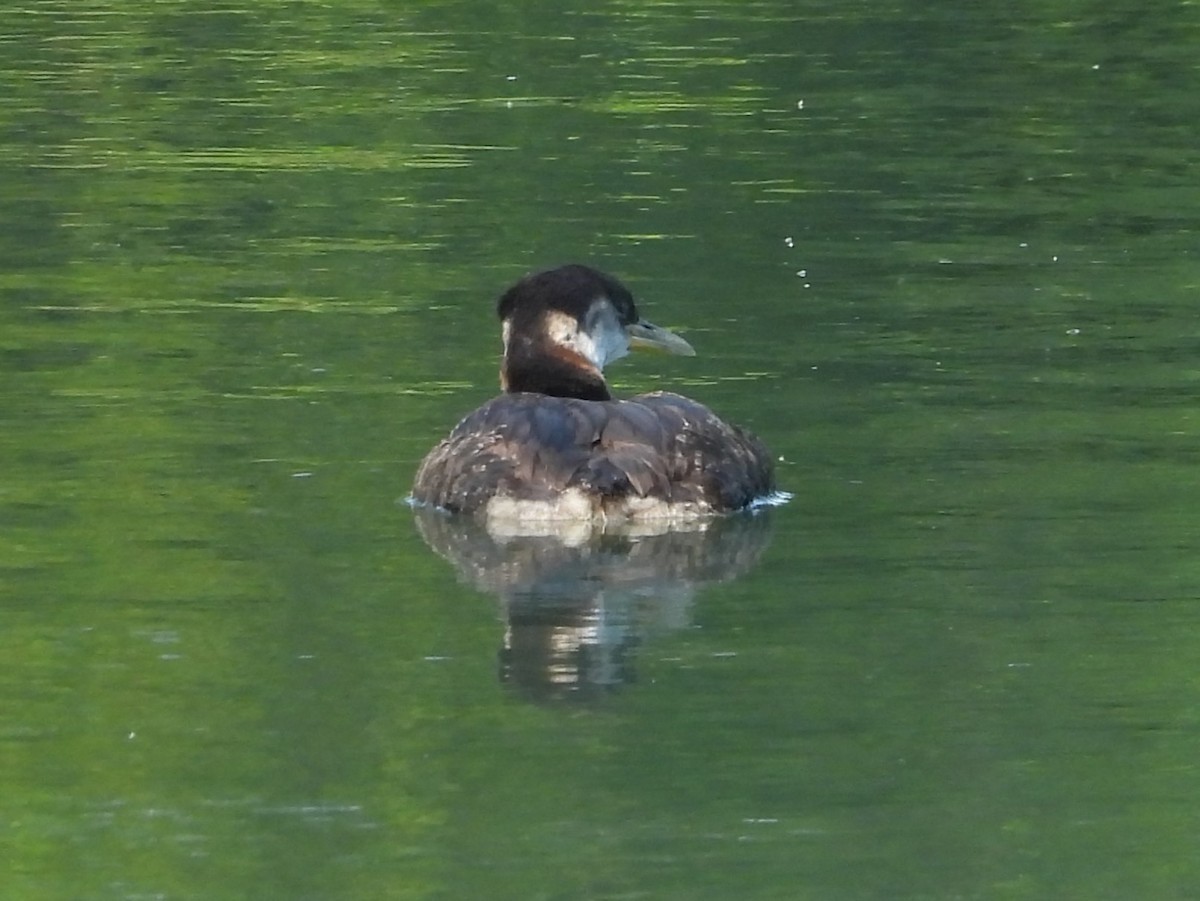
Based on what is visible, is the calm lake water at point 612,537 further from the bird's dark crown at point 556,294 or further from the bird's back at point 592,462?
the bird's dark crown at point 556,294

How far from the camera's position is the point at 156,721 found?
28.7 ft

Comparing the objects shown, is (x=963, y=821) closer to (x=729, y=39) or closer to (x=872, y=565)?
(x=872, y=565)

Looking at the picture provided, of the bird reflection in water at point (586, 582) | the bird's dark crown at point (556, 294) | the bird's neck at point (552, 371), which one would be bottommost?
the bird reflection in water at point (586, 582)

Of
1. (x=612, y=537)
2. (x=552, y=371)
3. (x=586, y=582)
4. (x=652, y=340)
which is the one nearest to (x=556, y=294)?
(x=552, y=371)

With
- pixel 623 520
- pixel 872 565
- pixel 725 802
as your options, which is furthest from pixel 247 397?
pixel 725 802

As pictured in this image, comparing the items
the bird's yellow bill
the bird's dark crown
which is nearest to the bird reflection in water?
the bird's dark crown

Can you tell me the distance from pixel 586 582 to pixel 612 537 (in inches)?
31.0

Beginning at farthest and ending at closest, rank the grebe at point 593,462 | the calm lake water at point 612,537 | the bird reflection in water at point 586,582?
the grebe at point 593,462 < the bird reflection in water at point 586,582 < the calm lake water at point 612,537

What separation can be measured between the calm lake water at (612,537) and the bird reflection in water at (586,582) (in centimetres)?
3

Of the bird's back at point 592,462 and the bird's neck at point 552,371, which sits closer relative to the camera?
the bird's back at point 592,462

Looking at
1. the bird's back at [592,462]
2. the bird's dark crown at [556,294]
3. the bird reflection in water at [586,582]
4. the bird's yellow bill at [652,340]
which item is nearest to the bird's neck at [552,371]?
the bird's dark crown at [556,294]

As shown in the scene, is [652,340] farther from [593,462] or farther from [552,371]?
[593,462]

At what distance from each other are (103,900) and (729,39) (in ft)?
76.0

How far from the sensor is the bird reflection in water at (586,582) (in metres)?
9.34
